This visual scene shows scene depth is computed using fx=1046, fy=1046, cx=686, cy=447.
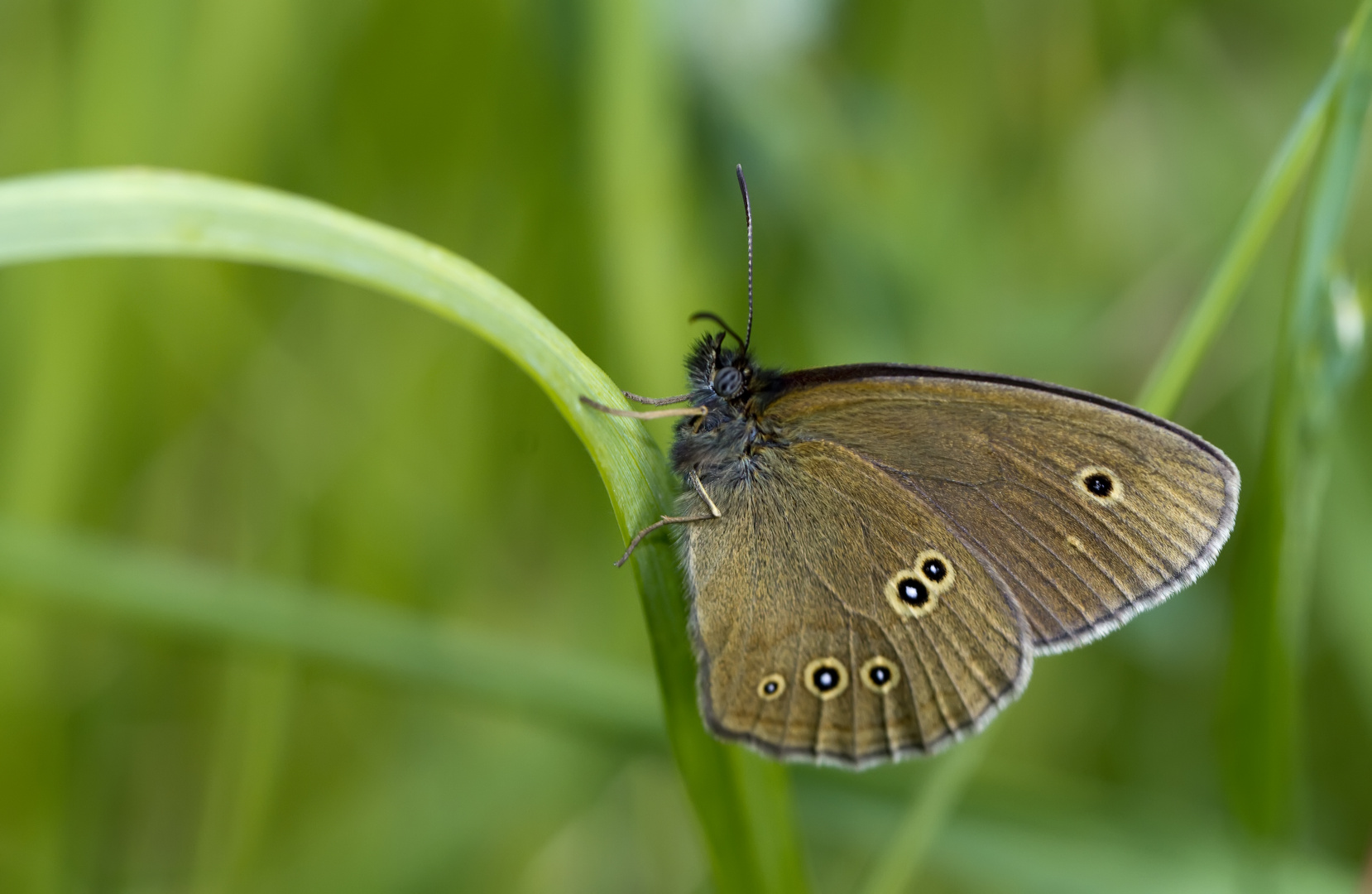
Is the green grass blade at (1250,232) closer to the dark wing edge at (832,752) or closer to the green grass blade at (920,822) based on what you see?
the dark wing edge at (832,752)

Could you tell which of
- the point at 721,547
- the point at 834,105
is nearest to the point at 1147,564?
the point at 721,547

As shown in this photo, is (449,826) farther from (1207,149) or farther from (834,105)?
(1207,149)

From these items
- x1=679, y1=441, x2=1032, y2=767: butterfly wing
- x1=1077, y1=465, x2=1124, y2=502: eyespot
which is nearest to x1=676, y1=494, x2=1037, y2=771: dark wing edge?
x1=679, y1=441, x2=1032, y2=767: butterfly wing

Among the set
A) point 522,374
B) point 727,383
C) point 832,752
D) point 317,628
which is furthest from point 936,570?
point 522,374

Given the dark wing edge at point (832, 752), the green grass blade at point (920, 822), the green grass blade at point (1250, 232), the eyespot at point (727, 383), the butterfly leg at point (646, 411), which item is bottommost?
the green grass blade at point (920, 822)

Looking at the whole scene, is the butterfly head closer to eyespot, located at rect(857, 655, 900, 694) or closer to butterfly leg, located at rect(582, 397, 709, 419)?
butterfly leg, located at rect(582, 397, 709, 419)

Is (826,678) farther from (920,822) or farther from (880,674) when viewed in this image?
(920,822)

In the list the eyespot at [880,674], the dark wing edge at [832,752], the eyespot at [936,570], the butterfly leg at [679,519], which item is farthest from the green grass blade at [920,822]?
the butterfly leg at [679,519]

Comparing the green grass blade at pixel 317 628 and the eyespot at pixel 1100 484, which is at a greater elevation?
the green grass blade at pixel 317 628
